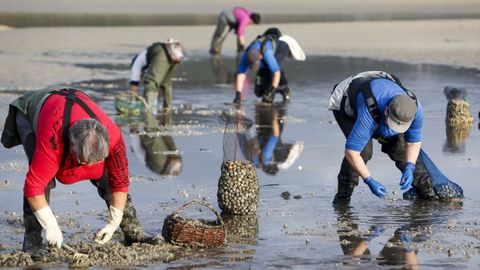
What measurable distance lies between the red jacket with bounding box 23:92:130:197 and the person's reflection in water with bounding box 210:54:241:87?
1632cm

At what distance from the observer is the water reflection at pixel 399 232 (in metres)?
9.39

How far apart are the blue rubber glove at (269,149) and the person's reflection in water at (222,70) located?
870 cm

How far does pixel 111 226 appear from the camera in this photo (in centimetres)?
913

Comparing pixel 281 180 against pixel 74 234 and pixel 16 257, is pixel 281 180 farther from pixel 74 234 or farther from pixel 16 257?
pixel 16 257

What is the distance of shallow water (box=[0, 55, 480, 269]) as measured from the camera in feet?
31.2

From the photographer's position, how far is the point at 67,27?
47.4 m

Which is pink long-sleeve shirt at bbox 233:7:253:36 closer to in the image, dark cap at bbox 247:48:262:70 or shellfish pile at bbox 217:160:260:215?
dark cap at bbox 247:48:262:70

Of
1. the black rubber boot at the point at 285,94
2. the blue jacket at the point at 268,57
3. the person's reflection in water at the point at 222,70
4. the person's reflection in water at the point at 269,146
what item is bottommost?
the person's reflection in water at the point at 222,70

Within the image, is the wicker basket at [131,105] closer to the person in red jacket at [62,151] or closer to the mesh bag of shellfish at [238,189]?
the mesh bag of shellfish at [238,189]

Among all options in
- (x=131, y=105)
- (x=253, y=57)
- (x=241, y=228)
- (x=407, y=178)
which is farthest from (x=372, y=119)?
(x=253, y=57)

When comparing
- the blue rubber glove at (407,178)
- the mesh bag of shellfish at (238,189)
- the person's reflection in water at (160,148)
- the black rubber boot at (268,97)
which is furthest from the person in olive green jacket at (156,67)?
the blue rubber glove at (407,178)

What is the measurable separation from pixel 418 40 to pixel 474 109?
751 inches

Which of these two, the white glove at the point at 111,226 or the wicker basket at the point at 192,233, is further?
the wicker basket at the point at 192,233

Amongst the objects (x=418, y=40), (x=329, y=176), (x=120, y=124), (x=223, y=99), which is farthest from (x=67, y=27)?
(x=329, y=176)
